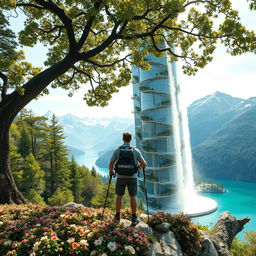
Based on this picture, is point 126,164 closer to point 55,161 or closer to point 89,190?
point 55,161

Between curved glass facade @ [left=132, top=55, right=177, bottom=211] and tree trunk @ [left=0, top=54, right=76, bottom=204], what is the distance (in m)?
39.6

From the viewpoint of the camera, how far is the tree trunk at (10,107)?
7.03 m

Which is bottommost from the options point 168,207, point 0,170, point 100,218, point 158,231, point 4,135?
point 168,207

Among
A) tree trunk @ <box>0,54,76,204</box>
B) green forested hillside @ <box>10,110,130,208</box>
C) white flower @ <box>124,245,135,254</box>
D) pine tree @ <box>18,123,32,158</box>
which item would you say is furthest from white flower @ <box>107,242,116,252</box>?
pine tree @ <box>18,123,32,158</box>

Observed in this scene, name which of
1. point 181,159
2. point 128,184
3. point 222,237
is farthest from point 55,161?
point 128,184

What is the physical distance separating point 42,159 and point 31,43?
30.6 meters

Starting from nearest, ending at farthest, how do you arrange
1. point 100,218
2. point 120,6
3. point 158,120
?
1. point 100,218
2. point 120,6
3. point 158,120

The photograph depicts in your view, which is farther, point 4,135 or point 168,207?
point 168,207

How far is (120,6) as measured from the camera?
6.41m

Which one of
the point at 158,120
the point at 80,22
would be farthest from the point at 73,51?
the point at 158,120

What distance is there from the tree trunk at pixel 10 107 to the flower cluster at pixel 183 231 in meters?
5.03

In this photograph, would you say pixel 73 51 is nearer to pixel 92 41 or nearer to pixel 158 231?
pixel 92 41

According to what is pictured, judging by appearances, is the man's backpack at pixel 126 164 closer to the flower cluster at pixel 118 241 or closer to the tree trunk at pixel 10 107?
the flower cluster at pixel 118 241

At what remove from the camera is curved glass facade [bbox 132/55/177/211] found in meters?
46.3
